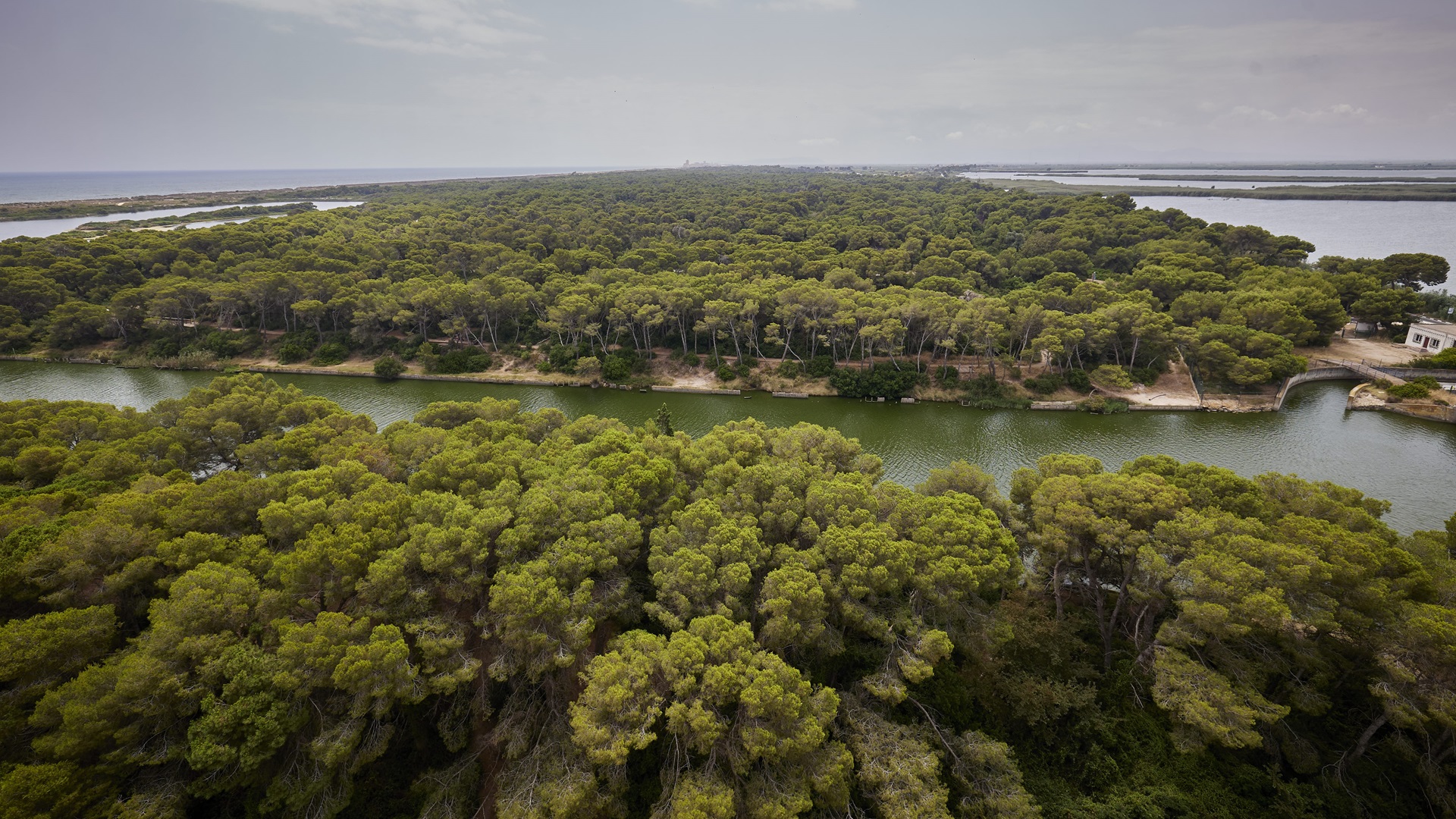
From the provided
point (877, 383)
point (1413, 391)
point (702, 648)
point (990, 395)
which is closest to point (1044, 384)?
point (990, 395)

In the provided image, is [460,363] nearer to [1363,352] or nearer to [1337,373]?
[1337,373]

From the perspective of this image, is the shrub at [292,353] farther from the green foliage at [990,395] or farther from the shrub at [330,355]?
the green foliage at [990,395]

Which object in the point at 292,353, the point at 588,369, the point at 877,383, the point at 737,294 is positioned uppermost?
the point at 737,294

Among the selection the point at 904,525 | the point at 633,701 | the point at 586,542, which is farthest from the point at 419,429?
the point at 904,525

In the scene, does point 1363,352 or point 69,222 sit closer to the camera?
point 1363,352

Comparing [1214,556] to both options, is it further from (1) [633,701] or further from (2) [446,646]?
(2) [446,646]

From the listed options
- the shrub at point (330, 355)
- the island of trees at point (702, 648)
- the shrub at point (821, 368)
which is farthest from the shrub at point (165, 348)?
the shrub at point (821, 368)
